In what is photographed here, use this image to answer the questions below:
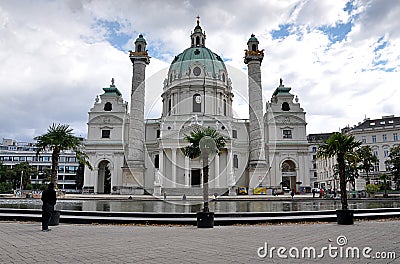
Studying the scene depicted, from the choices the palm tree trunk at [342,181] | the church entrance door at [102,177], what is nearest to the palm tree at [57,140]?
the palm tree trunk at [342,181]

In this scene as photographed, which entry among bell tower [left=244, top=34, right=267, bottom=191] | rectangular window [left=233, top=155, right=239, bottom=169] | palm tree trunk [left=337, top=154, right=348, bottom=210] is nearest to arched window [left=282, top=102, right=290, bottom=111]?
bell tower [left=244, top=34, right=267, bottom=191]

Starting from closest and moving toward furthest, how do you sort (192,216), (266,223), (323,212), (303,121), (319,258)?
(319,258)
(266,223)
(192,216)
(323,212)
(303,121)

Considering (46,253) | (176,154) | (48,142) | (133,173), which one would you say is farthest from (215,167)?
(46,253)

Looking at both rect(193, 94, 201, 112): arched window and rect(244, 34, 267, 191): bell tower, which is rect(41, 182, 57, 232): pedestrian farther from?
rect(193, 94, 201, 112): arched window

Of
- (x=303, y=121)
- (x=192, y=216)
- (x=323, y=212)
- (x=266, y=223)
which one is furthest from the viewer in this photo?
(x=303, y=121)

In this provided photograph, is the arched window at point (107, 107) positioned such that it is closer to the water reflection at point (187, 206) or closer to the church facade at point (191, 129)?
the church facade at point (191, 129)

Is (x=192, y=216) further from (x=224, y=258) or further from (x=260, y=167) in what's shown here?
(x=260, y=167)

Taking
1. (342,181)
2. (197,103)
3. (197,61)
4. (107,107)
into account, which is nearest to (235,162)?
(197,103)

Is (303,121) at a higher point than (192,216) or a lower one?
higher

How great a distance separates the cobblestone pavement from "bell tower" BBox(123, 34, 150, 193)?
4683cm

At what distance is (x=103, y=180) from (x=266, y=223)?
60.8 metres

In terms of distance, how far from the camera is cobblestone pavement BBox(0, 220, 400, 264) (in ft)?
24.4

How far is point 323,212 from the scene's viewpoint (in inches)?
685

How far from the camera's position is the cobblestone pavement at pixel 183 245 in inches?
292
